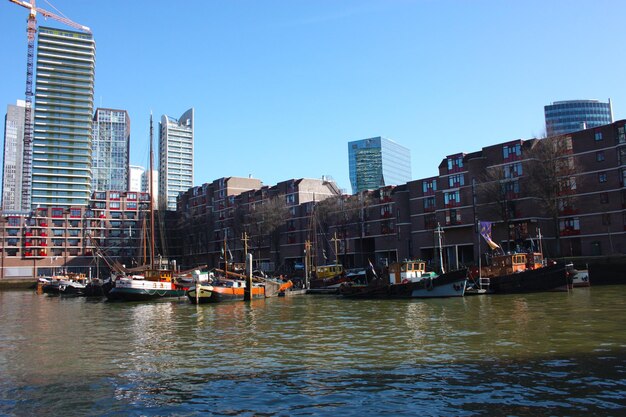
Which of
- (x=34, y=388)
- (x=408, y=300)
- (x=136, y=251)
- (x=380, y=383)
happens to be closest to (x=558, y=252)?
(x=408, y=300)

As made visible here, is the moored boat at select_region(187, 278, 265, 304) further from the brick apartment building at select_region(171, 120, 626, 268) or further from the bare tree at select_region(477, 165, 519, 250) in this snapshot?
the bare tree at select_region(477, 165, 519, 250)

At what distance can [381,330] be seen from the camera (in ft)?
95.5

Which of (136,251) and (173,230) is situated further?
(173,230)

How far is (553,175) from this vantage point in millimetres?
75312

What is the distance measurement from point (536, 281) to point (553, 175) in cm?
2806

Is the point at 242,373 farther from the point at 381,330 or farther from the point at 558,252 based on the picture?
the point at 558,252

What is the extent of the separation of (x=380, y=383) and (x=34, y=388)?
10908 mm

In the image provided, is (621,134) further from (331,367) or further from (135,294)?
(331,367)

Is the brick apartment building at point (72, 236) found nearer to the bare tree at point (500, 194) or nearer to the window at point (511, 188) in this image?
the bare tree at point (500, 194)

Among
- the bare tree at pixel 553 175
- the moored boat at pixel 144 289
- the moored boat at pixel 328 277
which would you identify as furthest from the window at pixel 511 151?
the moored boat at pixel 144 289

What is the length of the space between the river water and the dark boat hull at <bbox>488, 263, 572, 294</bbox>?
682 inches

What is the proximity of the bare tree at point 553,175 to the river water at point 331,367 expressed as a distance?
4375cm

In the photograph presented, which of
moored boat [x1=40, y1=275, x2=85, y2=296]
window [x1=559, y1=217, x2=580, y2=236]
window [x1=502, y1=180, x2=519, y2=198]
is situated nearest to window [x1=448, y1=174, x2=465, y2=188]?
window [x1=502, y1=180, x2=519, y2=198]

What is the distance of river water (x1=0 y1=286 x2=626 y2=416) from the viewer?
14312 mm
